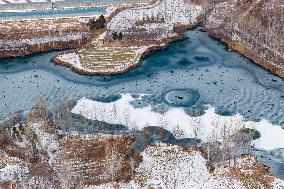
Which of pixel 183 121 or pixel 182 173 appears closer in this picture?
pixel 182 173

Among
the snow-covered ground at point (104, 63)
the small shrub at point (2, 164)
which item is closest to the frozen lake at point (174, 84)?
the snow-covered ground at point (104, 63)

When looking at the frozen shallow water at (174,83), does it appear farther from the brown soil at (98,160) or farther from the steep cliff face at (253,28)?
the brown soil at (98,160)

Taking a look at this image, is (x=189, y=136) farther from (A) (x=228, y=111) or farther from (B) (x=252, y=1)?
(B) (x=252, y=1)

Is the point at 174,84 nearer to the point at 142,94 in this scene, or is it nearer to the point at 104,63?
the point at 142,94

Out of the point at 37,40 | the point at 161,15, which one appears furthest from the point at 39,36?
the point at 161,15

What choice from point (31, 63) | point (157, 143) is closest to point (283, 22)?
point (157, 143)

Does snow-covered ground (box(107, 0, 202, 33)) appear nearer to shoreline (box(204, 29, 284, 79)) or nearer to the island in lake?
the island in lake
